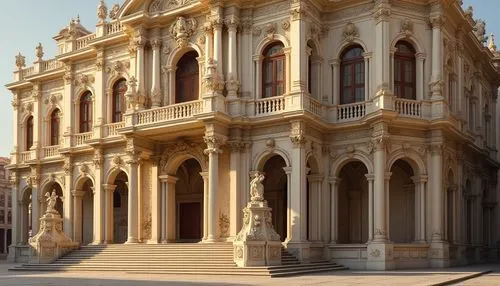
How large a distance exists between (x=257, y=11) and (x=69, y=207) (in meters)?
15.1

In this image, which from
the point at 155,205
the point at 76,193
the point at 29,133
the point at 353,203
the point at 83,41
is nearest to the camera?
the point at 353,203

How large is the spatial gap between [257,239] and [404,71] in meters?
10.7

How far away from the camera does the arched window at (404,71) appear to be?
3112 cm

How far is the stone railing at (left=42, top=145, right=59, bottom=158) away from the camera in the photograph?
4012cm

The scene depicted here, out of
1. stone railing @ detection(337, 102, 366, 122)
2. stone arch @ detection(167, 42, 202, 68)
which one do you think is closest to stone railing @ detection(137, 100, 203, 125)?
stone arch @ detection(167, 42, 202, 68)

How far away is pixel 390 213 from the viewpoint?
32.2 metres

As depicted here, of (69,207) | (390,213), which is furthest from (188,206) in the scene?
(390,213)

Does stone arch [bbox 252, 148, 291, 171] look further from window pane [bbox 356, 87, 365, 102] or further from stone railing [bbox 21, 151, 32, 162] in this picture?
stone railing [bbox 21, 151, 32, 162]

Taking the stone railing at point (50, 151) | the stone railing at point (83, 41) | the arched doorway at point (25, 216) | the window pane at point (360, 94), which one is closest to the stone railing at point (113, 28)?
the stone railing at point (83, 41)

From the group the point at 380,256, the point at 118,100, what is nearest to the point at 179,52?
the point at 118,100

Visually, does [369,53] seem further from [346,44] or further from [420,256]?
[420,256]

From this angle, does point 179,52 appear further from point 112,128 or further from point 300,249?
point 300,249

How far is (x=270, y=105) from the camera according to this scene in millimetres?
30406

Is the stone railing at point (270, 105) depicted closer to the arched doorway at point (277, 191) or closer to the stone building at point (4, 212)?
the arched doorway at point (277, 191)
